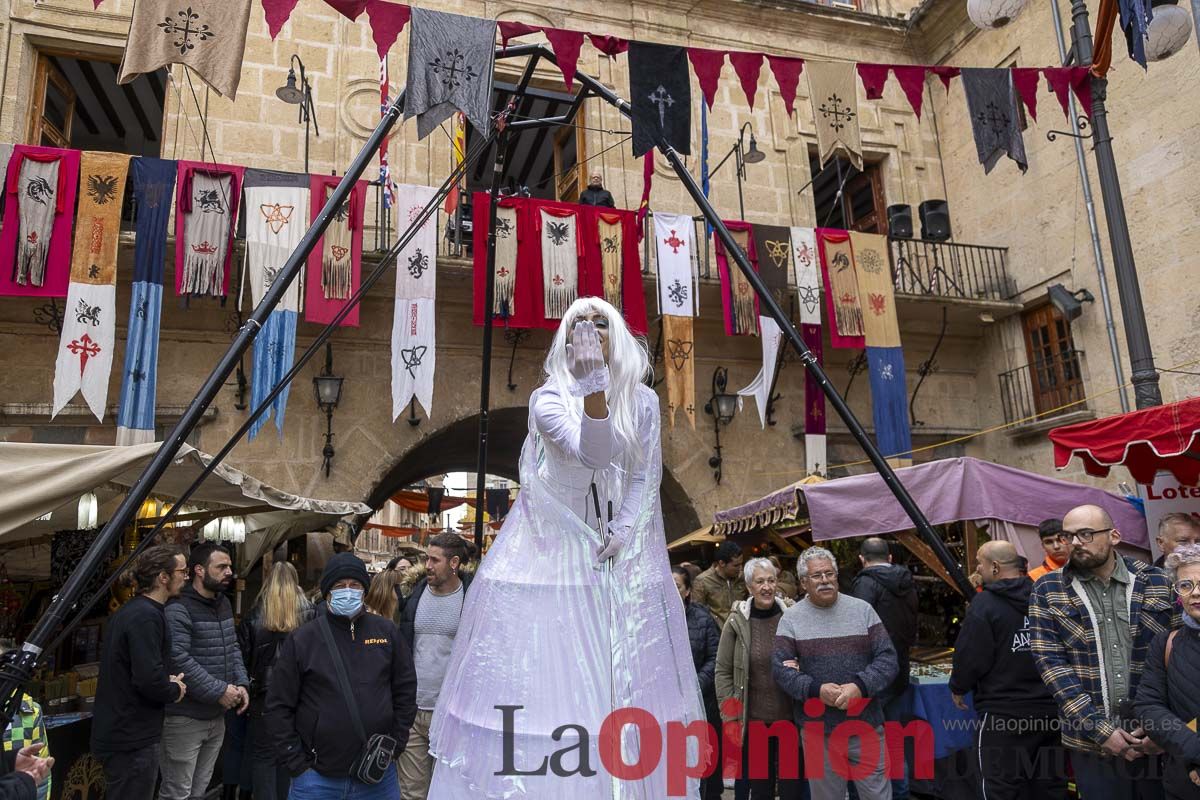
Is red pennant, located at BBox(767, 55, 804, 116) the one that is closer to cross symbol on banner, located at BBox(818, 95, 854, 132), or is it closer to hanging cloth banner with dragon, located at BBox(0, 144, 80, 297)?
cross symbol on banner, located at BBox(818, 95, 854, 132)

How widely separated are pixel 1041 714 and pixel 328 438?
8.35m

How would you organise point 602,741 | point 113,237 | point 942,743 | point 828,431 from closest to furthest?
1. point 602,741
2. point 942,743
3. point 113,237
4. point 828,431

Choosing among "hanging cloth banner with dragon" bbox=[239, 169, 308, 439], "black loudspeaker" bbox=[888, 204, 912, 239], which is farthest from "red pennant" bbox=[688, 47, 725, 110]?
"black loudspeaker" bbox=[888, 204, 912, 239]

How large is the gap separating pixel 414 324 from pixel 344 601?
6.11 m

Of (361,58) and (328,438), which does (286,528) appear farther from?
(361,58)

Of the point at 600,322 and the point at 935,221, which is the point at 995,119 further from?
the point at 935,221

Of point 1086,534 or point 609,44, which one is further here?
point 609,44

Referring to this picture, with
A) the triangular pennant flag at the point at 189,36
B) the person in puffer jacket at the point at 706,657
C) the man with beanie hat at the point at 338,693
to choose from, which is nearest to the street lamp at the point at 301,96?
the triangular pennant flag at the point at 189,36

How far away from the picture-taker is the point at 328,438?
33.4ft

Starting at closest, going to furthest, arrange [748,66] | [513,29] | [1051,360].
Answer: [513,29] → [748,66] → [1051,360]

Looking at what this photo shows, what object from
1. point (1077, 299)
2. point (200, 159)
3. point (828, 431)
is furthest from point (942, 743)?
point (200, 159)

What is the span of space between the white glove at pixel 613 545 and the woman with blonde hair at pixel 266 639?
368cm

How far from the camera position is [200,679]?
4.51 m

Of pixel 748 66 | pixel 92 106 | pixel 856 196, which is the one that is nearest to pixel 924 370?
pixel 856 196
